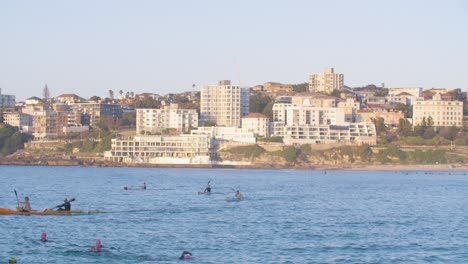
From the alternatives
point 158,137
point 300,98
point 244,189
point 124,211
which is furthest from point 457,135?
point 124,211

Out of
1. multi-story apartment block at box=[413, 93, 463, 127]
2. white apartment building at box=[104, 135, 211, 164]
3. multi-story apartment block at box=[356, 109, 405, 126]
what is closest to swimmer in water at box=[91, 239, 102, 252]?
white apartment building at box=[104, 135, 211, 164]

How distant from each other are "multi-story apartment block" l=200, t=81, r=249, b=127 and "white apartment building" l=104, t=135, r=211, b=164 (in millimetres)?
23929

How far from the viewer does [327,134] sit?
156375 mm

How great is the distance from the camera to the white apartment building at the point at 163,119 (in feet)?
Result: 562

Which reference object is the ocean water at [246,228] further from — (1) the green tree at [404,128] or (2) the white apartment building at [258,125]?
(2) the white apartment building at [258,125]

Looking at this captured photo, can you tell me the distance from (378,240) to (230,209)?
16885 millimetres

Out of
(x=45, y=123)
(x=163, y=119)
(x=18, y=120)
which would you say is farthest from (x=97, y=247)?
(x=18, y=120)

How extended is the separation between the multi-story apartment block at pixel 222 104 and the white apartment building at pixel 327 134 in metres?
20.5

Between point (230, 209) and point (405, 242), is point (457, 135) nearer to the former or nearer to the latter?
point (230, 209)

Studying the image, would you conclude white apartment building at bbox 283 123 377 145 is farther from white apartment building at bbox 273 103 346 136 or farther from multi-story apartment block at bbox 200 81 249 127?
multi-story apartment block at bbox 200 81 249 127

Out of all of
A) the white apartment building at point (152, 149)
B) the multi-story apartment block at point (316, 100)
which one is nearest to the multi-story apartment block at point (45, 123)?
the white apartment building at point (152, 149)

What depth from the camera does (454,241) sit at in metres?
42.8

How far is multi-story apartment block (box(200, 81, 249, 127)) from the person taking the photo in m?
177

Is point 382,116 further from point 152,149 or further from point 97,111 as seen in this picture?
point 97,111
